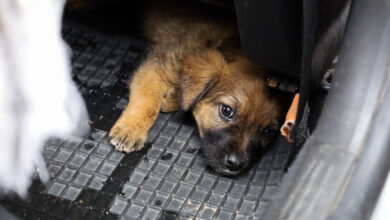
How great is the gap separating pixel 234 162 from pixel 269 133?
303 millimetres

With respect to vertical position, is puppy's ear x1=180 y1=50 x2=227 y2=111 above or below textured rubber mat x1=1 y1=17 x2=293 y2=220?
above

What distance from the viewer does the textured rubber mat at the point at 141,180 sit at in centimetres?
227

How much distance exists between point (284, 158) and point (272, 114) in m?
0.23

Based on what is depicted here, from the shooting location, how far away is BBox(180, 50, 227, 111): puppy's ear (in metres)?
2.62

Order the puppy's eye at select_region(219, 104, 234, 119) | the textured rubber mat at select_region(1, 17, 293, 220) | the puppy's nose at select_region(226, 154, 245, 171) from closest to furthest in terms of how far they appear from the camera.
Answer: the textured rubber mat at select_region(1, 17, 293, 220) < the puppy's nose at select_region(226, 154, 245, 171) < the puppy's eye at select_region(219, 104, 234, 119)

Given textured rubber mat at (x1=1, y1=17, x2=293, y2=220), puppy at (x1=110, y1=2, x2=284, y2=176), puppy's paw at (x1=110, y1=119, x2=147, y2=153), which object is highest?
puppy at (x1=110, y1=2, x2=284, y2=176)

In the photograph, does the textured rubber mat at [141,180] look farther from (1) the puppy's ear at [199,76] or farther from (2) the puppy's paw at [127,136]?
(1) the puppy's ear at [199,76]

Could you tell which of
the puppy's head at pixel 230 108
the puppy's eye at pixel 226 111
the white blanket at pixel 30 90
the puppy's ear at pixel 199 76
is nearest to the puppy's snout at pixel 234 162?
the puppy's head at pixel 230 108

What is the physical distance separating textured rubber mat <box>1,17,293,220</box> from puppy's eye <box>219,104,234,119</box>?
8.5 inches

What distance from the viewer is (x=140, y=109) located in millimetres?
2750

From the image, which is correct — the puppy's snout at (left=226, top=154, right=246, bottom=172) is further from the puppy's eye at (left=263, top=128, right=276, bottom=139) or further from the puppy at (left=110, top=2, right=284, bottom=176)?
the puppy's eye at (left=263, top=128, right=276, bottom=139)

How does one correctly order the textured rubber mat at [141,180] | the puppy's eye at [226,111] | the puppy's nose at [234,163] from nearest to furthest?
the textured rubber mat at [141,180], the puppy's nose at [234,163], the puppy's eye at [226,111]

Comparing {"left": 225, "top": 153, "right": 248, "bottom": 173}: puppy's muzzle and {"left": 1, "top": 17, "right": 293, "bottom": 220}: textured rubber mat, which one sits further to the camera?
{"left": 225, "top": 153, "right": 248, "bottom": 173}: puppy's muzzle

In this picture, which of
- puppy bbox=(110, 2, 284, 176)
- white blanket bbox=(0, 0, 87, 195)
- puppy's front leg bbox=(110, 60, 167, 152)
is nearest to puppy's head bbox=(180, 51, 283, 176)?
puppy bbox=(110, 2, 284, 176)
